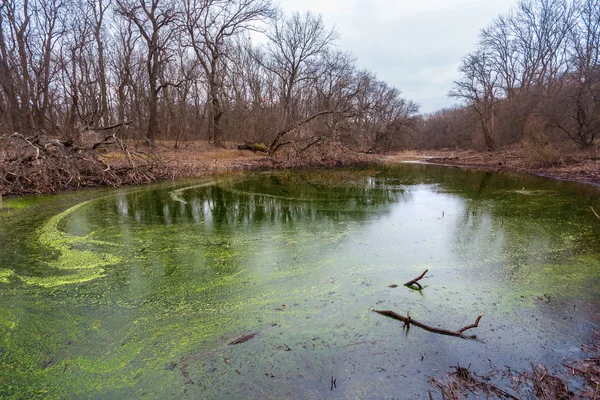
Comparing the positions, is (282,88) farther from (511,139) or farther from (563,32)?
(563,32)

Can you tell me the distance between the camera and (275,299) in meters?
3.00

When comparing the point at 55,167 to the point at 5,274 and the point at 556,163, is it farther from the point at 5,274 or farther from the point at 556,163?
the point at 556,163

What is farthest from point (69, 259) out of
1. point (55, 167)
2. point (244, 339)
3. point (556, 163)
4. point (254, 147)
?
point (556, 163)

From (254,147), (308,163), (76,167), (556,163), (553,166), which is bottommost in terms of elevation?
(553,166)

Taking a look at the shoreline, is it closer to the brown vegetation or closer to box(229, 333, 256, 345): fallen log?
box(229, 333, 256, 345): fallen log

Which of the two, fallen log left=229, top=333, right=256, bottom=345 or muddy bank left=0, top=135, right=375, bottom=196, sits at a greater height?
muddy bank left=0, top=135, right=375, bottom=196

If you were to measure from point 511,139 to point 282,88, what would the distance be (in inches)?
600

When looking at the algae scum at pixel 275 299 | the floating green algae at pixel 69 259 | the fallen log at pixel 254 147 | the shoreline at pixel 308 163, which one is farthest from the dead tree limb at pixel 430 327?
the fallen log at pixel 254 147

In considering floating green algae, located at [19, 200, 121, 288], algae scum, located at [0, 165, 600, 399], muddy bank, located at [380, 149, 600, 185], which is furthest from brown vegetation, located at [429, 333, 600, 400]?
muddy bank, located at [380, 149, 600, 185]

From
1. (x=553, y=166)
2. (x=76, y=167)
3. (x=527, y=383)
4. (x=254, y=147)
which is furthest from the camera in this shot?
(x=254, y=147)

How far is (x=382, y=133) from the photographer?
3241 cm

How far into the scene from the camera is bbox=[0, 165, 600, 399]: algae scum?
202cm

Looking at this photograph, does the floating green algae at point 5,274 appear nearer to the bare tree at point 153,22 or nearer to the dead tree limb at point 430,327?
the dead tree limb at point 430,327

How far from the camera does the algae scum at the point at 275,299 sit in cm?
202
